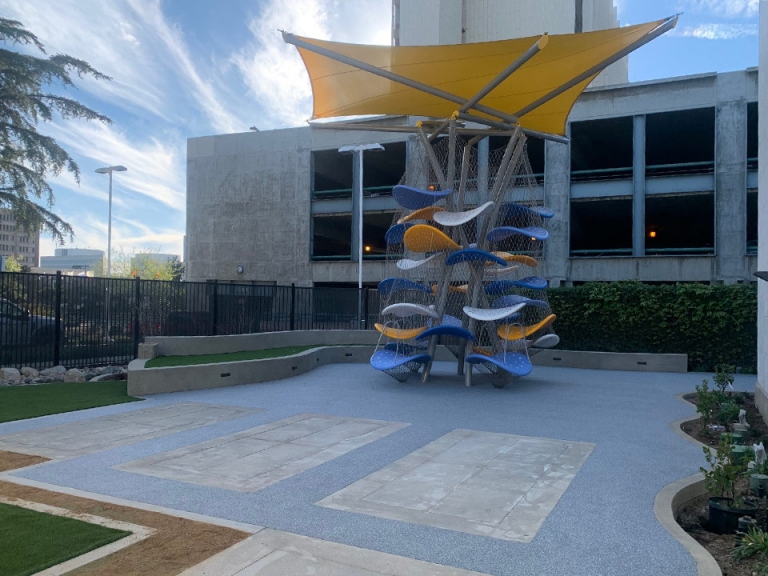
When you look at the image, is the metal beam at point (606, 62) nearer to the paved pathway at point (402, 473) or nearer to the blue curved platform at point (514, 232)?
the blue curved platform at point (514, 232)

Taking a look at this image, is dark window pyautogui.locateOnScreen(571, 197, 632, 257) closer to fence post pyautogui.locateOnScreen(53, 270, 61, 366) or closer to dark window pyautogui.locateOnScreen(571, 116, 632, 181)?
dark window pyautogui.locateOnScreen(571, 116, 632, 181)

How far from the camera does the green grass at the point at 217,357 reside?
539 inches

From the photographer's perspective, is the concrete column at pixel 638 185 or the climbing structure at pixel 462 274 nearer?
the climbing structure at pixel 462 274

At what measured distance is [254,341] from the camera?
56.5 feet

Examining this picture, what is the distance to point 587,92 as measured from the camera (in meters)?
28.1

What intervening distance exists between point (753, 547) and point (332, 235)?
3577cm

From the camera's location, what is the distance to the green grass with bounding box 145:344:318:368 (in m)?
13.7

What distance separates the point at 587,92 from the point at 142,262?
54468mm

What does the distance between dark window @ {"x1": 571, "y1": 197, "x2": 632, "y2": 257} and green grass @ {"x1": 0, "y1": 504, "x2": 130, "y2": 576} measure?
26.6m

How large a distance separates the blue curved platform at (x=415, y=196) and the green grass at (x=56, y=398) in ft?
22.9

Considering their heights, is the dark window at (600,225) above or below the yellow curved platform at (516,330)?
above

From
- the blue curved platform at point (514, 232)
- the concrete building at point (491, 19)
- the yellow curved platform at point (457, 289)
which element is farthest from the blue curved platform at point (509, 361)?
the concrete building at point (491, 19)

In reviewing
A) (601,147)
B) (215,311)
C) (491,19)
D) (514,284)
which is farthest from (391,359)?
(491,19)

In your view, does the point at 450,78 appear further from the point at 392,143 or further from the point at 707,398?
the point at 392,143
